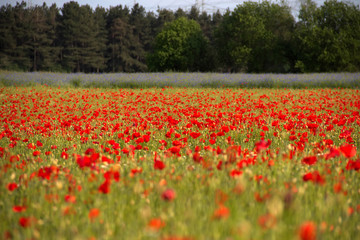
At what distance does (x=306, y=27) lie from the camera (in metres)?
39.9

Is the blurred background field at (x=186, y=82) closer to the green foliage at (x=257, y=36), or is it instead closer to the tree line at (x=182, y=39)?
the tree line at (x=182, y=39)

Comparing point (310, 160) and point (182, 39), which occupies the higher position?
point (182, 39)

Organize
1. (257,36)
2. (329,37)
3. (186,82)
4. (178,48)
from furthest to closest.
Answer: (178,48) < (257,36) < (329,37) < (186,82)

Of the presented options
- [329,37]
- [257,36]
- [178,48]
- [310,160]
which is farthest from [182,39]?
[310,160]

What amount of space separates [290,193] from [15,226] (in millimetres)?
1628

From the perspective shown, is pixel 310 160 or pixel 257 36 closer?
pixel 310 160

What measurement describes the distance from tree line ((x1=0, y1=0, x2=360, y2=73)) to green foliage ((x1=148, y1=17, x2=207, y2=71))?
0.15 meters

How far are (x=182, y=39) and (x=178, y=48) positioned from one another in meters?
1.82

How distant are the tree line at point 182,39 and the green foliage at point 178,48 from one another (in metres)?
0.15

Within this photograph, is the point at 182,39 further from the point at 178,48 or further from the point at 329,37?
the point at 329,37

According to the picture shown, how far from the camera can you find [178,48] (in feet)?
157

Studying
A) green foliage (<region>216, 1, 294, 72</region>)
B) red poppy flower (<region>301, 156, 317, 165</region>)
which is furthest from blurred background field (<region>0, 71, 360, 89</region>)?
green foliage (<region>216, 1, 294, 72</region>)

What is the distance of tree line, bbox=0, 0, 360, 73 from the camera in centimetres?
3862

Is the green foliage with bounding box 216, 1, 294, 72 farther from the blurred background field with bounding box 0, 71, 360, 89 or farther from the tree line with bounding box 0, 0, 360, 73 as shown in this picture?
the blurred background field with bounding box 0, 71, 360, 89
